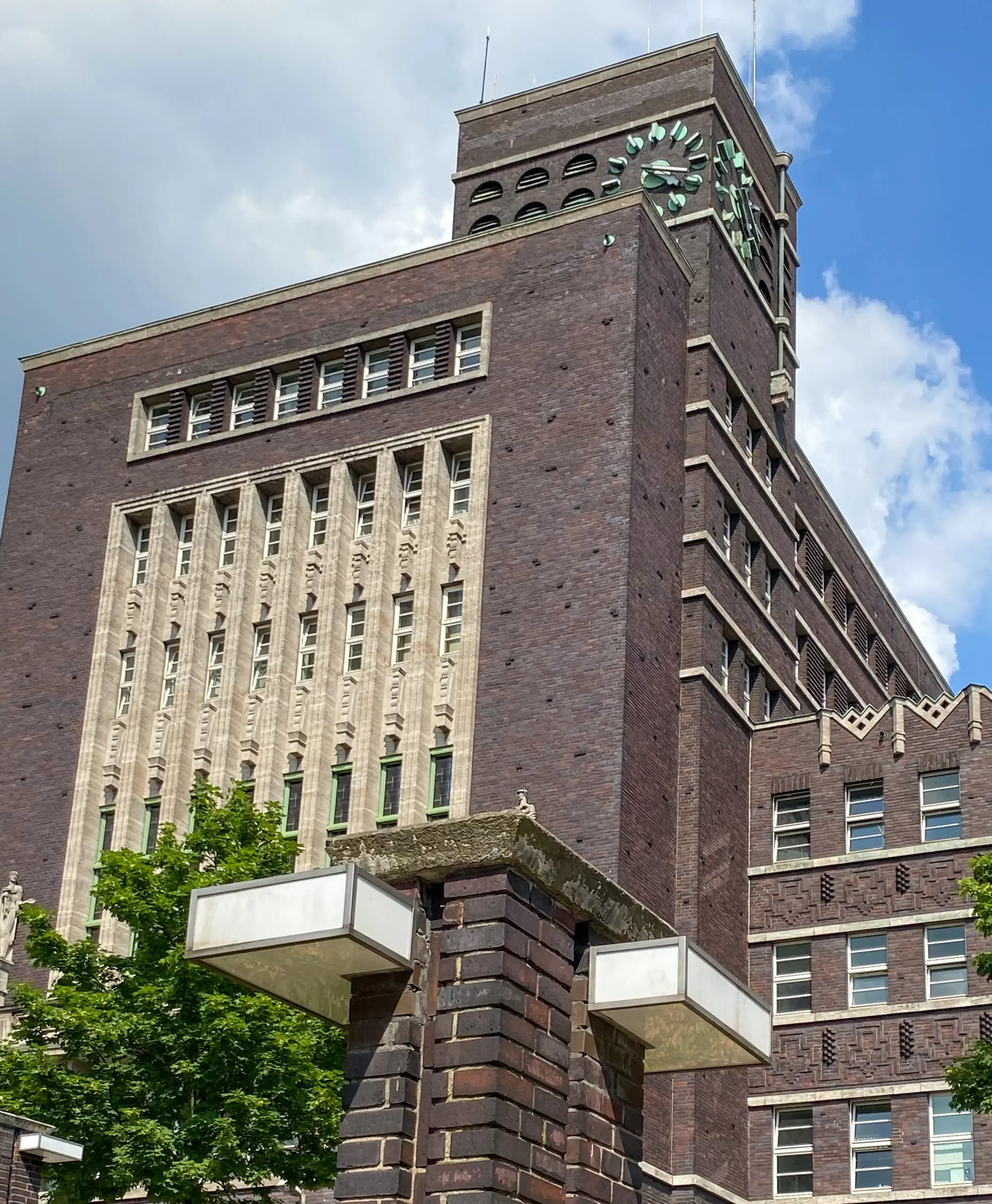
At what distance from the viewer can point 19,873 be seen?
50.0 meters

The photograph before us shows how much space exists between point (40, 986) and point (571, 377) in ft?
68.6

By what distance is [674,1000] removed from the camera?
39.9ft

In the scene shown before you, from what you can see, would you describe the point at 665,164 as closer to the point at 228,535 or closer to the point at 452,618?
the point at 228,535

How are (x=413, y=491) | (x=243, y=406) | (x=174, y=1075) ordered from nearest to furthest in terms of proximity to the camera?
1. (x=174, y=1075)
2. (x=413, y=491)
3. (x=243, y=406)

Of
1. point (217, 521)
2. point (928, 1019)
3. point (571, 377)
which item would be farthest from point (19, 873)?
point (928, 1019)

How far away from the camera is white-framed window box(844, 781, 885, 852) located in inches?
1908

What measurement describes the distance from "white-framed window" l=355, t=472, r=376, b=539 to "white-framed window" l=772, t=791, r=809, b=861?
13182mm

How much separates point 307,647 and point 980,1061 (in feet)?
79.5

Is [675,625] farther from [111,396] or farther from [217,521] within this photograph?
[111,396]

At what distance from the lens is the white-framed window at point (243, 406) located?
5491 cm

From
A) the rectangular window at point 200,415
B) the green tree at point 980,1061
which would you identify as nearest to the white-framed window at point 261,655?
the rectangular window at point 200,415

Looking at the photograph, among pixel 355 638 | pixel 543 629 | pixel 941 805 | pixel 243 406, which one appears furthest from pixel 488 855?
pixel 243 406

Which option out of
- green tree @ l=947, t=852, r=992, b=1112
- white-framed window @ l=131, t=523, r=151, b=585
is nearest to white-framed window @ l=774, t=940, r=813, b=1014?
green tree @ l=947, t=852, r=992, b=1112

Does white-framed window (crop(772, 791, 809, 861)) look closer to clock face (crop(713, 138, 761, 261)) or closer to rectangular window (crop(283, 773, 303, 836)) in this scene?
rectangular window (crop(283, 773, 303, 836))
